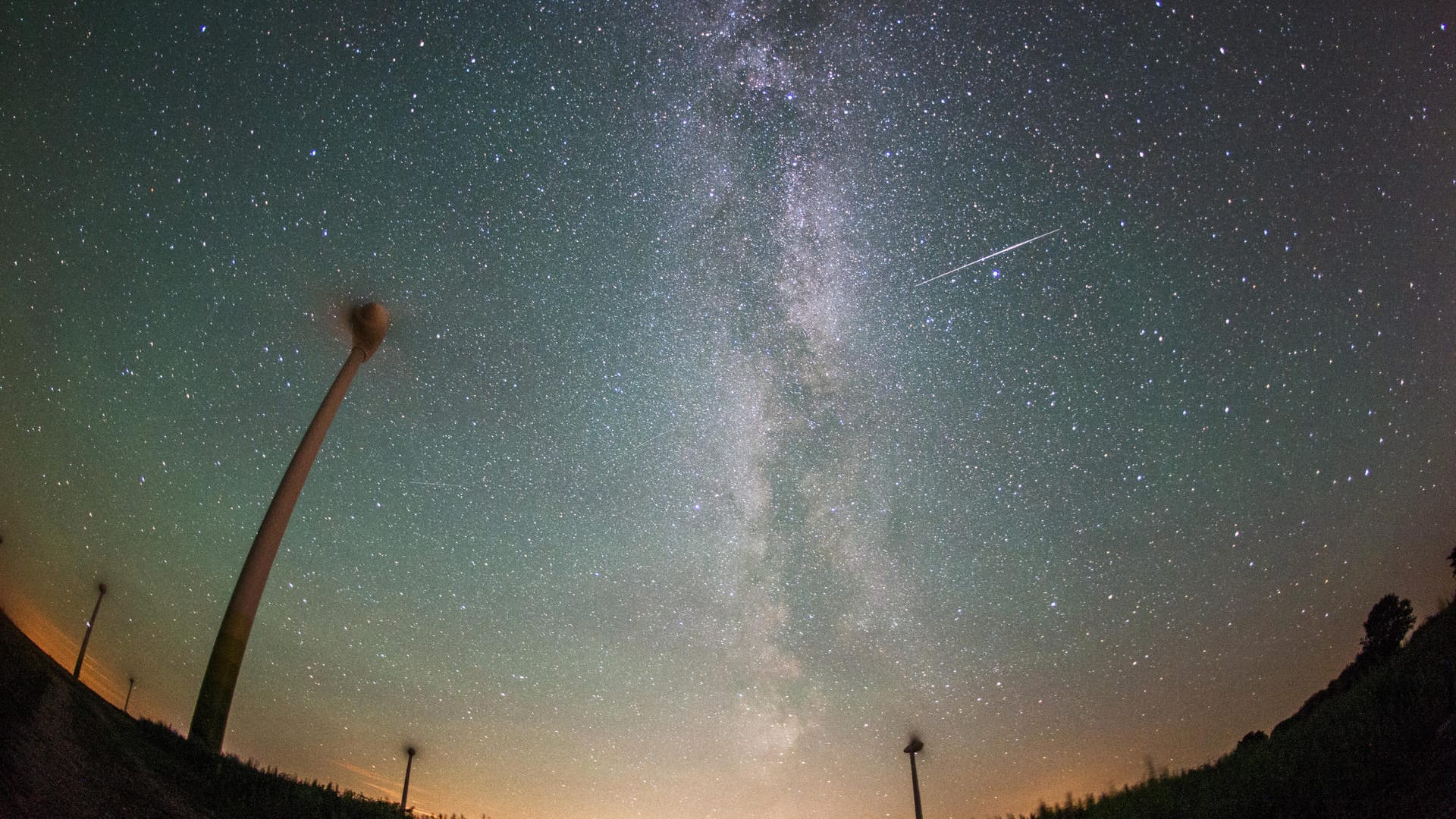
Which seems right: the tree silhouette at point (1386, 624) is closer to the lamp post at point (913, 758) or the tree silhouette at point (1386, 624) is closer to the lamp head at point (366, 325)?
the lamp post at point (913, 758)

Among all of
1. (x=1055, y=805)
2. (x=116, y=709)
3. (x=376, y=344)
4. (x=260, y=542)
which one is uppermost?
(x=376, y=344)

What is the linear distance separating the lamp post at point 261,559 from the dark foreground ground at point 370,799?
412 centimetres

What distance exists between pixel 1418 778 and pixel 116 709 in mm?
20810

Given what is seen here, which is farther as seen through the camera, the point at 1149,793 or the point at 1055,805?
the point at 1055,805

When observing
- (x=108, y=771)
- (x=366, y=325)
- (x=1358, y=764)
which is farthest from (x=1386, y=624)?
(x=366, y=325)

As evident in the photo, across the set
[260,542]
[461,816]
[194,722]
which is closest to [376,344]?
[260,542]

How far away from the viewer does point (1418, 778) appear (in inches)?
296

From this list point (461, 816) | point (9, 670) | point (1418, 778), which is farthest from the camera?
point (461, 816)

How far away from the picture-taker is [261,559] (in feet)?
62.5

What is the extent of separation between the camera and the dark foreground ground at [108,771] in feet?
21.0

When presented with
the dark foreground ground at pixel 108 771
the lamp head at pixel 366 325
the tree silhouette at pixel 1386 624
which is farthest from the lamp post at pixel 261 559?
the tree silhouette at pixel 1386 624

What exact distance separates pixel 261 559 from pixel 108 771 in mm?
13111

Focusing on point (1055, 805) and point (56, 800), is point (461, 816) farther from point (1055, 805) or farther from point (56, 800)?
point (1055, 805)

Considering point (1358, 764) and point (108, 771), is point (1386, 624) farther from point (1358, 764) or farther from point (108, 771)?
point (108, 771)
